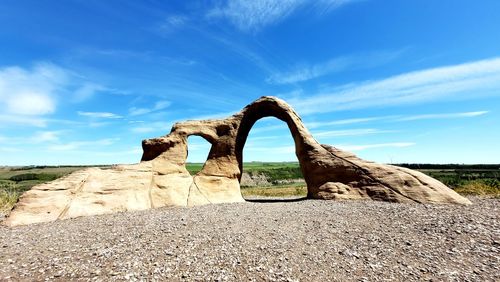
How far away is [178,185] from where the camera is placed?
18.2 metres

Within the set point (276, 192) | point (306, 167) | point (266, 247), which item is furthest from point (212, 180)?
point (276, 192)

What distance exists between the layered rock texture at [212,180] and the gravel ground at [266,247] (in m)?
1.74

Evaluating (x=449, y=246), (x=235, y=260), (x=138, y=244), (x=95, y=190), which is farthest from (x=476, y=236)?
(x=95, y=190)

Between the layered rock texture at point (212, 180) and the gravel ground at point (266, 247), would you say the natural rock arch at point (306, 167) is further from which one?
the gravel ground at point (266, 247)

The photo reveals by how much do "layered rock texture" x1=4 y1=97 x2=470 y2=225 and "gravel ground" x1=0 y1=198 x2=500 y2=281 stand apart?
174 centimetres

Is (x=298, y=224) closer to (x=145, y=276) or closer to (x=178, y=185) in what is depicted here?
(x=145, y=276)

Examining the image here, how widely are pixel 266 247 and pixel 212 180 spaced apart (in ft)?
37.2

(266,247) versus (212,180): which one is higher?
(212,180)

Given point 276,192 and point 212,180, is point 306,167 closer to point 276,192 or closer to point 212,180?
point 212,180

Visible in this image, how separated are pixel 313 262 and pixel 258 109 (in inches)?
591

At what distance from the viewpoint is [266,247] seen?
30.4ft

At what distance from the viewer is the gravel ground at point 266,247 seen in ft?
25.7

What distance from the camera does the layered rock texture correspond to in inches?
571

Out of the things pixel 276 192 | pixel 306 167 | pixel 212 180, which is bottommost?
pixel 276 192
